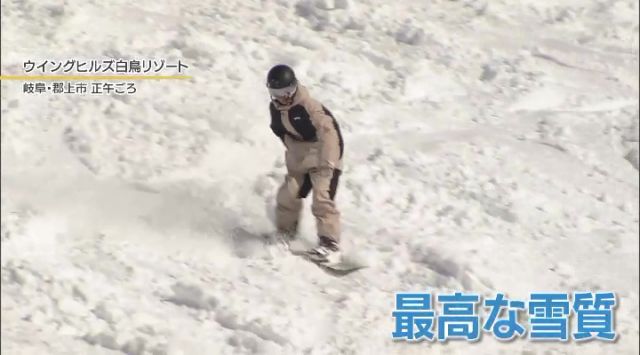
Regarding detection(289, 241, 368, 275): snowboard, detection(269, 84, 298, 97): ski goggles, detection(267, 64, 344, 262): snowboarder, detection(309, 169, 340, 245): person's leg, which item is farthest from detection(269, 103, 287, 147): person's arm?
detection(289, 241, 368, 275): snowboard

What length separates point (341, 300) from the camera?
6.23m

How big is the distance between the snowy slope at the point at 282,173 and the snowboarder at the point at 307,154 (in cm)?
32

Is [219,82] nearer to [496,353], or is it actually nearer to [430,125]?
[430,125]

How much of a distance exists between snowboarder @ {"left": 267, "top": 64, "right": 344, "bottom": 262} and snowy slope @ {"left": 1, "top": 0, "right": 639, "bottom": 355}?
0.32 meters

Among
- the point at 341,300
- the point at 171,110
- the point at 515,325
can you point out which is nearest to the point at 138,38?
the point at 171,110

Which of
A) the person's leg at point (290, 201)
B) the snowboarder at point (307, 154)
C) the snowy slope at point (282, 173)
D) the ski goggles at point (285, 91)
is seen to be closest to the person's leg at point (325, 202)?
the snowboarder at point (307, 154)

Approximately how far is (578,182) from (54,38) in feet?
19.1

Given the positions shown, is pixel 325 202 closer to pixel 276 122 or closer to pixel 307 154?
pixel 307 154

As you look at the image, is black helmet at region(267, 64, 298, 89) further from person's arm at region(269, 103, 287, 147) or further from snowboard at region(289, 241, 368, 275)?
snowboard at region(289, 241, 368, 275)

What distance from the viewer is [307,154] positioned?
6.34 m

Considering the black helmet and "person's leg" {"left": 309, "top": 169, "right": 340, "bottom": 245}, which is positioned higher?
the black helmet

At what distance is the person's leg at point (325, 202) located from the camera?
6.30m

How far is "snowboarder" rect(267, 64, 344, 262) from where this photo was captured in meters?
6.12

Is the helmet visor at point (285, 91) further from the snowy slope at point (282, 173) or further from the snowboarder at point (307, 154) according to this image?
the snowy slope at point (282, 173)
